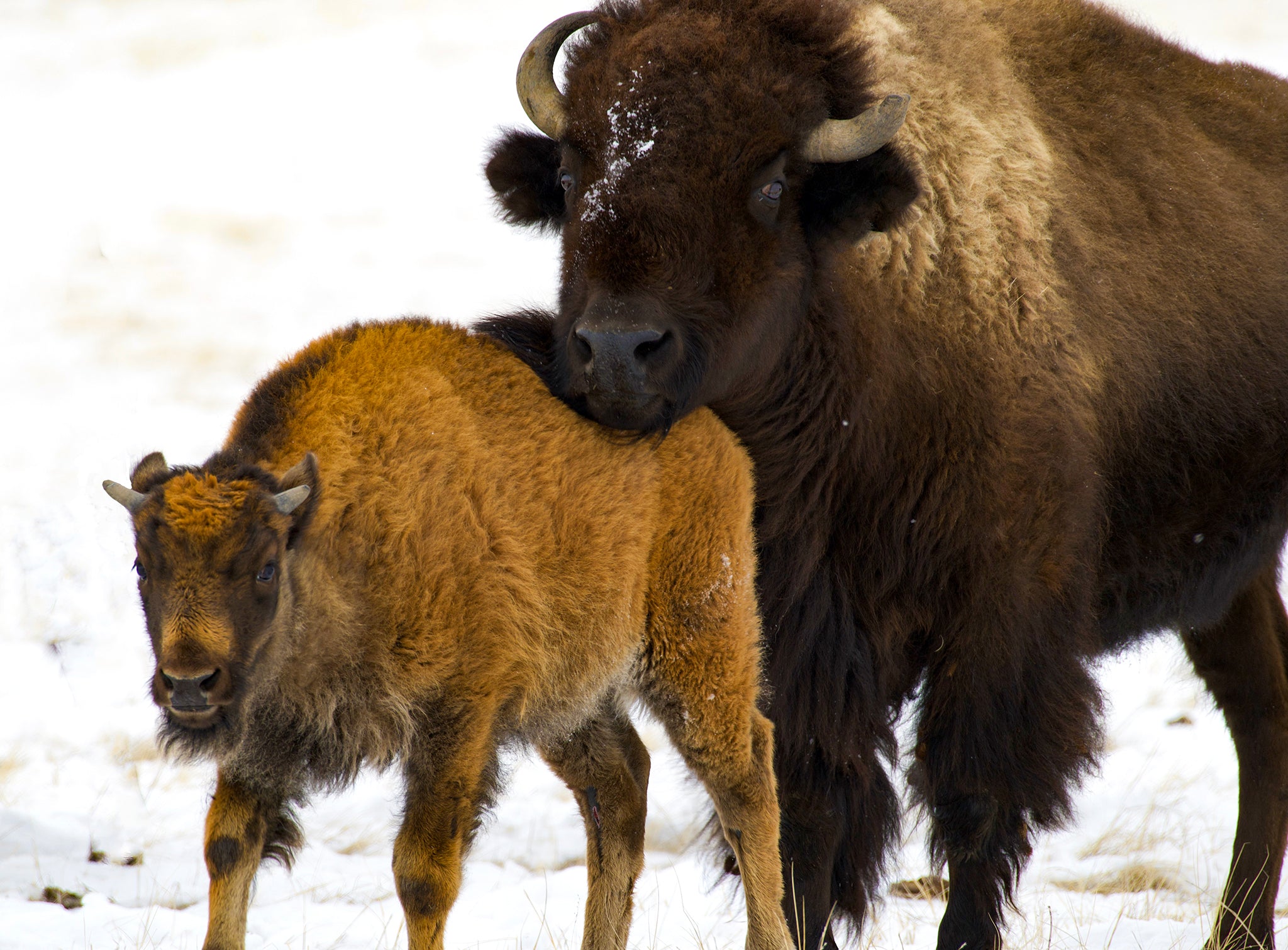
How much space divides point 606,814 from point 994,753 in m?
1.30

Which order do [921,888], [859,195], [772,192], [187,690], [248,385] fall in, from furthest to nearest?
[248,385] < [921,888] < [859,195] < [772,192] < [187,690]

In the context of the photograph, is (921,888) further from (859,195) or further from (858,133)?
(858,133)

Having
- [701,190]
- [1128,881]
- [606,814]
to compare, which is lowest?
[1128,881]

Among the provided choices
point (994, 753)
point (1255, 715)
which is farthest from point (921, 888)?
point (994, 753)

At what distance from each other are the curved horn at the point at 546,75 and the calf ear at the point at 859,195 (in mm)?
852

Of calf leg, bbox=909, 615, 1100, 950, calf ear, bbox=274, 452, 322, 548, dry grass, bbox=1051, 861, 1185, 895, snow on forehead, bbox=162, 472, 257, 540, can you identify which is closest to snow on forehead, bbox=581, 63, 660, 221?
calf ear, bbox=274, 452, 322, 548

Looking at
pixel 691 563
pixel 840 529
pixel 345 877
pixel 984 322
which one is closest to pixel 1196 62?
pixel 984 322

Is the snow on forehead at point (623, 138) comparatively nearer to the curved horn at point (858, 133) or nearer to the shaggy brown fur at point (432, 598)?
the curved horn at point (858, 133)

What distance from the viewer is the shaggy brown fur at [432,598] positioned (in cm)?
336

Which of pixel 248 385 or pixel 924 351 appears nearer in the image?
pixel 924 351

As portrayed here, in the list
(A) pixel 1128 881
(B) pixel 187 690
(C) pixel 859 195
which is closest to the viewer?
(B) pixel 187 690

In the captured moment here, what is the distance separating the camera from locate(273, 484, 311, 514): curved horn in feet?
11.1

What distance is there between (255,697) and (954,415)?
2.29 m

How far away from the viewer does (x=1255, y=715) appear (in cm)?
614
